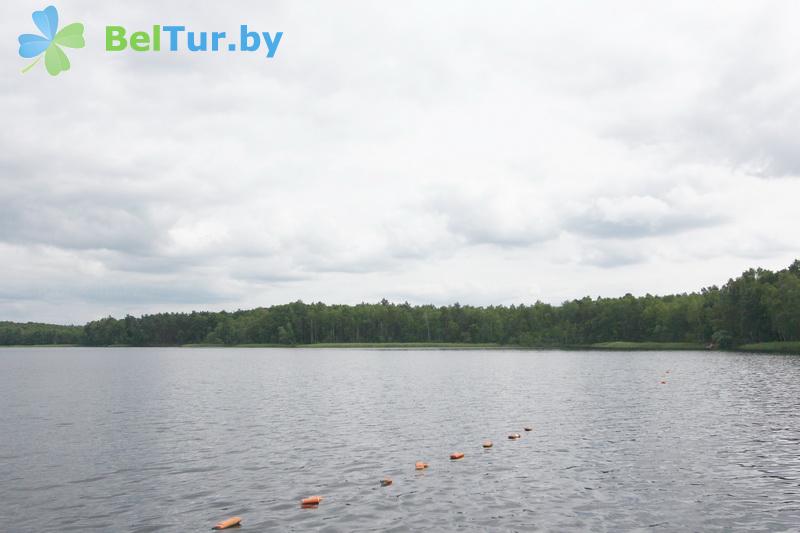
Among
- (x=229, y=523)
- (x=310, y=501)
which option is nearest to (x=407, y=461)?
(x=310, y=501)

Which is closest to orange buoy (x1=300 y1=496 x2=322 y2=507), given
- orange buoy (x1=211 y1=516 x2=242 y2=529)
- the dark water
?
the dark water

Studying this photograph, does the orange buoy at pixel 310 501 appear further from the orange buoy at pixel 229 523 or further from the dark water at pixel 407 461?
the orange buoy at pixel 229 523

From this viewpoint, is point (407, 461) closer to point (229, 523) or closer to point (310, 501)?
point (310, 501)

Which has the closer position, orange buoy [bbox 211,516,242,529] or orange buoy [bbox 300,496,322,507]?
orange buoy [bbox 211,516,242,529]

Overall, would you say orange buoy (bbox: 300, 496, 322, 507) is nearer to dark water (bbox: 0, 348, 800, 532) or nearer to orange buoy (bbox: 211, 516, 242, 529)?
dark water (bbox: 0, 348, 800, 532)

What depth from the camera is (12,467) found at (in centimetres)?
3509

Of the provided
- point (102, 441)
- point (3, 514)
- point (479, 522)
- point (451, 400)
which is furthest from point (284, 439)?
point (451, 400)

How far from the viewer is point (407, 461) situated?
3541cm

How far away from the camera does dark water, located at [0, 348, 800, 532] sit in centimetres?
2512

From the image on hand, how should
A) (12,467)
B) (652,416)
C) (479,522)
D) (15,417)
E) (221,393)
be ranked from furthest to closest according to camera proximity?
1. (221,393)
2. (15,417)
3. (652,416)
4. (12,467)
5. (479,522)

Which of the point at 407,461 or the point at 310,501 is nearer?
the point at 310,501

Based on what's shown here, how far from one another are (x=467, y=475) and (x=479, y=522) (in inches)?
317

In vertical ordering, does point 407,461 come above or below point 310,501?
below

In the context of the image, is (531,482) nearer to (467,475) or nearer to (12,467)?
(467,475)
